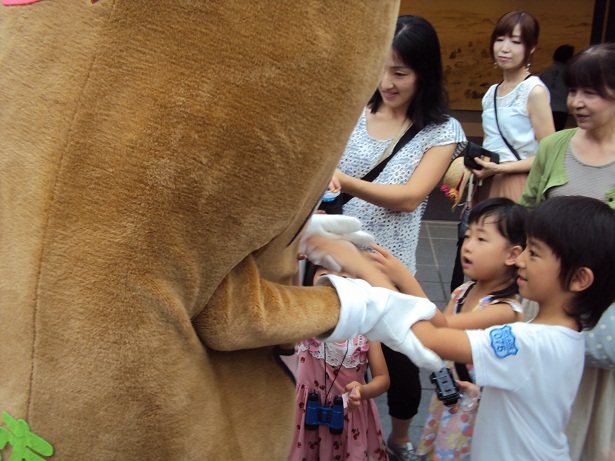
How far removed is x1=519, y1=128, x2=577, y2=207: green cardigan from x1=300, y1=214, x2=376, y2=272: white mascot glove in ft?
4.41

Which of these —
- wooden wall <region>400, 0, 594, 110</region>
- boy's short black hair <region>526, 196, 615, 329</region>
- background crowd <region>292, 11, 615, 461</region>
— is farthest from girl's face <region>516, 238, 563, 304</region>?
wooden wall <region>400, 0, 594, 110</region>

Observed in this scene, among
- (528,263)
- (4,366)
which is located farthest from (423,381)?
(4,366)

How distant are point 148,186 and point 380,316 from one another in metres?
0.55

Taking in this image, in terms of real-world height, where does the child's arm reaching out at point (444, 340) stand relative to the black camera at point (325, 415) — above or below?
above

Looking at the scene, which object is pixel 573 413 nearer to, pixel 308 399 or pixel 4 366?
pixel 308 399

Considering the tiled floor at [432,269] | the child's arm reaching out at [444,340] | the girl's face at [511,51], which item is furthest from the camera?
the girl's face at [511,51]

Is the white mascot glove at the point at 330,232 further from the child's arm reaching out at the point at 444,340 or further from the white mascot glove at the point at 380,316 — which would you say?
the child's arm reaching out at the point at 444,340

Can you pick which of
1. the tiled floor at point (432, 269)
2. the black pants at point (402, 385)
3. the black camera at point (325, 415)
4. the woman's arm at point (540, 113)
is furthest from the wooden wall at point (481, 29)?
the black camera at point (325, 415)

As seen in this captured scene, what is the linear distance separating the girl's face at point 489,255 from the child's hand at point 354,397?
0.57 m

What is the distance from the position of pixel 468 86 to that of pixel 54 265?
8.22 meters

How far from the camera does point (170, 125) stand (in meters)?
1.13

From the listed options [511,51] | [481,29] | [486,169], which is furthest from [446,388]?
[481,29]

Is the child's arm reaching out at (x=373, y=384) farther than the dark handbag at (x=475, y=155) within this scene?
No

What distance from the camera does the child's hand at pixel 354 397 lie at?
251 cm
